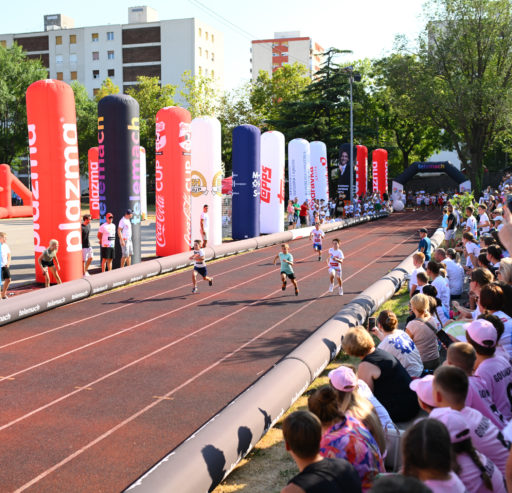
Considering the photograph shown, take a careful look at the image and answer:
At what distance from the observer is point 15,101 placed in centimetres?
6088

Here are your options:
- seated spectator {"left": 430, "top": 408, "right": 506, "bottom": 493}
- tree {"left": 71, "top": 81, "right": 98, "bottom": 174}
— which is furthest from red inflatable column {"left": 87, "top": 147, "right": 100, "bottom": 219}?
seated spectator {"left": 430, "top": 408, "right": 506, "bottom": 493}

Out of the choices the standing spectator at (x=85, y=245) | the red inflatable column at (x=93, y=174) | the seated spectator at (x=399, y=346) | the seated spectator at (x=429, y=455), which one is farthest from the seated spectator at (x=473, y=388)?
the red inflatable column at (x=93, y=174)

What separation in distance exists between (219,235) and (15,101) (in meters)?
45.1

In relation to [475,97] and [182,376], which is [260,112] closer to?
[475,97]

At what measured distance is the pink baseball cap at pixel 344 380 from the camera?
5.03m

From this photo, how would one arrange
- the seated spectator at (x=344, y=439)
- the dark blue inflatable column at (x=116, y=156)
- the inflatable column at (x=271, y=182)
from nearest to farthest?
the seated spectator at (x=344, y=439), the dark blue inflatable column at (x=116, y=156), the inflatable column at (x=271, y=182)

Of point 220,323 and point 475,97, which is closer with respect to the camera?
point 220,323

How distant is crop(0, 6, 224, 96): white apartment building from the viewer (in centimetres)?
8112

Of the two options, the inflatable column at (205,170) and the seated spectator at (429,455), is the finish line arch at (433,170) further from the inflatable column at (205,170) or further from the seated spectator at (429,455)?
the seated spectator at (429,455)

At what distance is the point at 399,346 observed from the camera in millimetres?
7266

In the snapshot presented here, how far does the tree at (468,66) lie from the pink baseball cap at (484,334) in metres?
41.0

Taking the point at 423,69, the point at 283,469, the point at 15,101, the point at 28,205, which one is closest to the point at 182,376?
the point at 283,469

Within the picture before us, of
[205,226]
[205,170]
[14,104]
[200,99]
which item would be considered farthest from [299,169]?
[14,104]

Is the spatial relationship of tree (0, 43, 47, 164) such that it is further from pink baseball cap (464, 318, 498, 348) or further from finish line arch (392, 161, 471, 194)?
pink baseball cap (464, 318, 498, 348)
